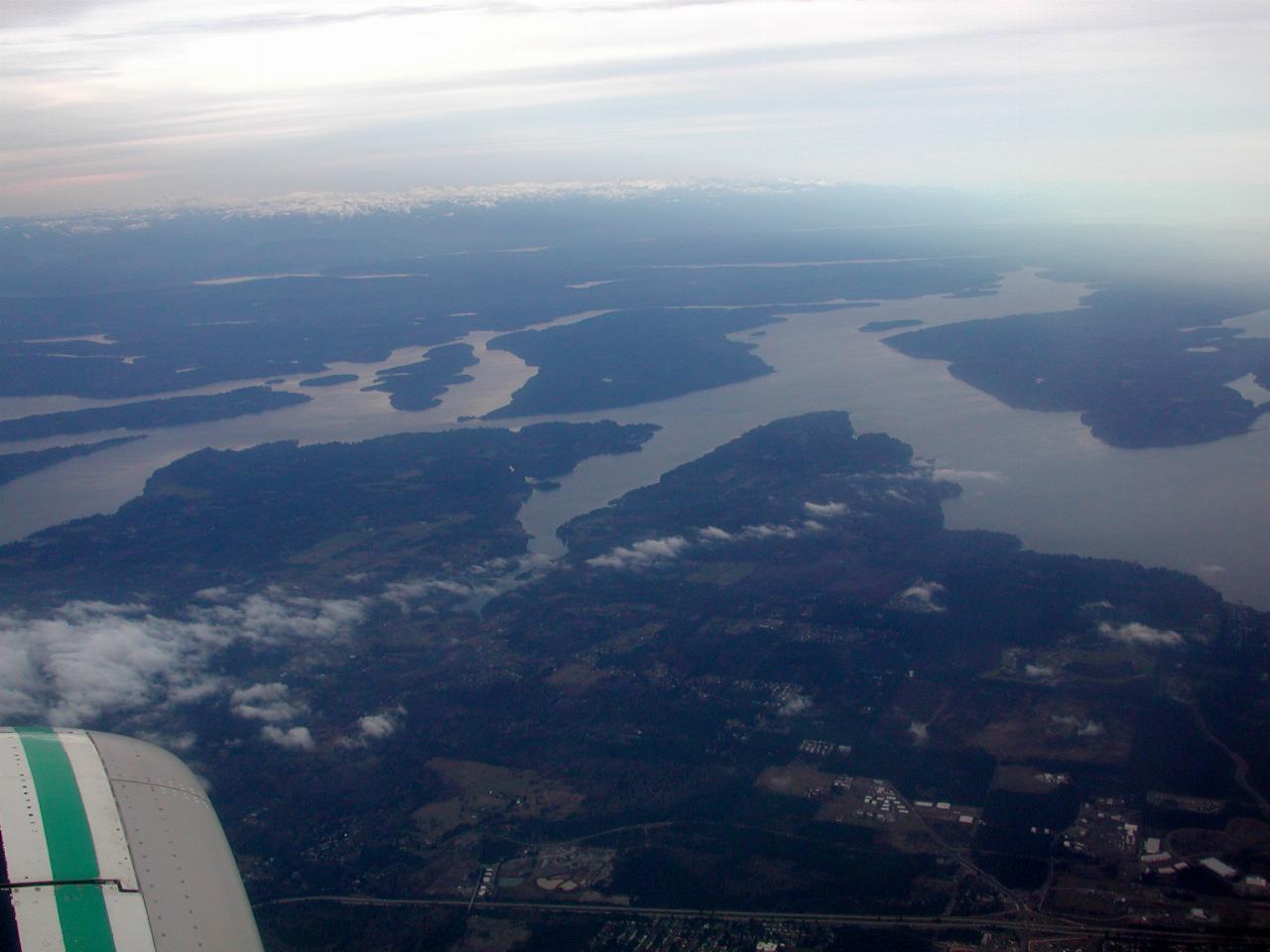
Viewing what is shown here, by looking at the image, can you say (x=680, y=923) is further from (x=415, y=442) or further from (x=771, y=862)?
(x=415, y=442)

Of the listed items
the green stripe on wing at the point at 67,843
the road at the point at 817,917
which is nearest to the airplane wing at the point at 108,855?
the green stripe on wing at the point at 67,843

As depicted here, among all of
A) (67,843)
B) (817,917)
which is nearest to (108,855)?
(67,843)

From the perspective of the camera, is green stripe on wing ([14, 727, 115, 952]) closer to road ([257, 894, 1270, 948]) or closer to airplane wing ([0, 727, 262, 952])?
airplane wing ([0, 727, 262, 952])

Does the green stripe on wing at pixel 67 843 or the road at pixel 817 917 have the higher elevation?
the green stripe on wing at pixel 67 843

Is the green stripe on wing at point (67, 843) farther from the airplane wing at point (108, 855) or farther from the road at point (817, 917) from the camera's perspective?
the road at point (817, 917)

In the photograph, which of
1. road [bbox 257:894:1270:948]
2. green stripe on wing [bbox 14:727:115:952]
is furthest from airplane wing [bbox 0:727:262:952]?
road [bbox 257:894:1270:948]

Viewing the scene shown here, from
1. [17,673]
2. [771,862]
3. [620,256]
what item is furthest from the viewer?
[620,256]

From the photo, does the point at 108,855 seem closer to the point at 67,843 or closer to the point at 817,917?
the point at 67,843

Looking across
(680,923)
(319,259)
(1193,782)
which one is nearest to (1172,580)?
(1193,782)
